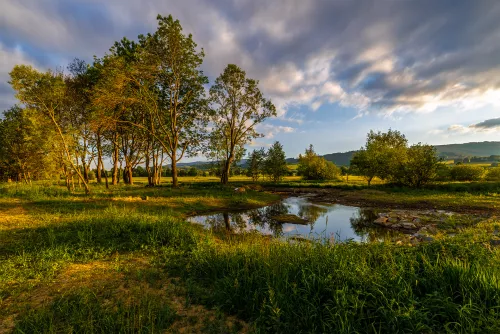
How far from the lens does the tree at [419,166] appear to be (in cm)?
3194

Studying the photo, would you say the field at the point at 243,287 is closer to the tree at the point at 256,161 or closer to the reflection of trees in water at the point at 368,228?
the reflection of trees in water at the point at 368,228

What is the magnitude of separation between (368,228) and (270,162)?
4071cm

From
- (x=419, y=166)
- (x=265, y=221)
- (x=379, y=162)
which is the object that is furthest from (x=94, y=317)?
(x=379, y=162)

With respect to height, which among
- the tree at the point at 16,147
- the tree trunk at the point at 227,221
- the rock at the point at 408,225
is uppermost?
the tree at the point at 16,147

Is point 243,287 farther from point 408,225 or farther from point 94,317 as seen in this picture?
point 408,225

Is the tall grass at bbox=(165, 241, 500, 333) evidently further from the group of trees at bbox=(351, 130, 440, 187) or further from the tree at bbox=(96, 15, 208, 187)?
the group of trees at bbox=(351, 130, 440, 187)

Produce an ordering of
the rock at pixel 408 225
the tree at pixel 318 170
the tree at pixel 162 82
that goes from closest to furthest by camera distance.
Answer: the rock at pixel 408 225, the tree at pixel 162 82, the tree at pixel 318 170

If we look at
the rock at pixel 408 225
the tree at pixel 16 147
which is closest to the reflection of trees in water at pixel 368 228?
the rock at pixel 408 225

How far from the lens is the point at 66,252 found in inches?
291

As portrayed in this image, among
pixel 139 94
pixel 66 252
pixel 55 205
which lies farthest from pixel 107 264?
pixel 139 94

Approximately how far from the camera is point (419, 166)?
32625 millimetres

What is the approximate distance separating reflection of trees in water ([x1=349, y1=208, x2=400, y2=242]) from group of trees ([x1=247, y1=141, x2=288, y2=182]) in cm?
3419

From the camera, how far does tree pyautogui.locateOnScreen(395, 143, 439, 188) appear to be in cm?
3194

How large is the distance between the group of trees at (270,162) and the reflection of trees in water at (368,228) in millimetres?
34189
